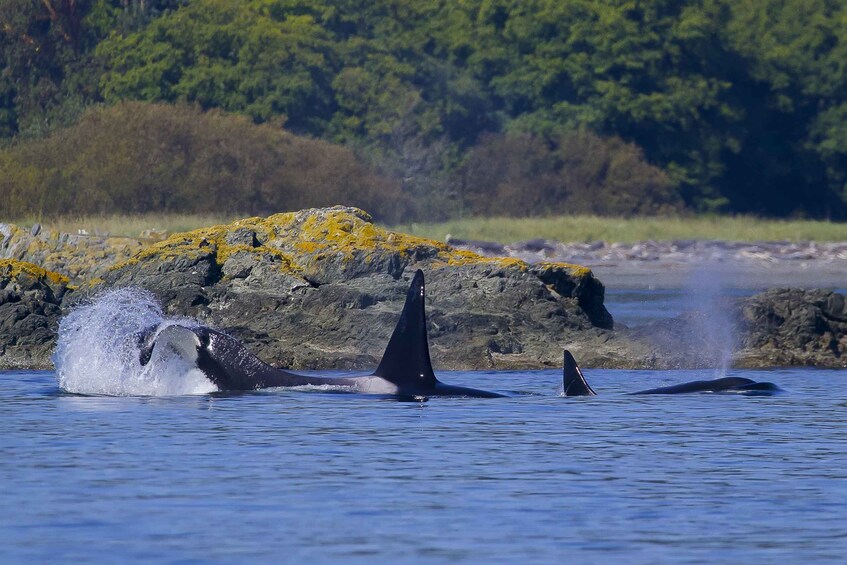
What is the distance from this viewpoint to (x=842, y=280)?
41094mm

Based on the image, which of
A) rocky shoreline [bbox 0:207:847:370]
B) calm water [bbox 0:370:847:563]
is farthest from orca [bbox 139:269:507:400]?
rocky shoreline [bbox 0:207:847:370]

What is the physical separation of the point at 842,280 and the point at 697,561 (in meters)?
33.2

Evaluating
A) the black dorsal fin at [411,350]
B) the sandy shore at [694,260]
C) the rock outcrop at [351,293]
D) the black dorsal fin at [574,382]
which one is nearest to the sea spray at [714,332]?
the rock outcrop at [351,293]

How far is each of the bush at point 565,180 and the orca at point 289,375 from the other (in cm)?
4968

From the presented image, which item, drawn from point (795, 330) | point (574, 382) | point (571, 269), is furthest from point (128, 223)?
point (574, 382)

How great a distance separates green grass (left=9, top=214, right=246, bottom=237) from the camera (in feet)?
128

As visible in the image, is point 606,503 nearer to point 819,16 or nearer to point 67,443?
point 67,443

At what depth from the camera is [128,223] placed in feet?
140

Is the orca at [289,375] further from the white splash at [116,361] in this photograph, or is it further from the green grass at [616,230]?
the green grass at [616,230]

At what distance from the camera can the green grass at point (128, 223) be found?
38.9 metres

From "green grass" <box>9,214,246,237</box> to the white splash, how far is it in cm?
1871

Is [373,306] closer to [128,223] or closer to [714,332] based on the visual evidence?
[714,332]

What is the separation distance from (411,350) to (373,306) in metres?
5.58

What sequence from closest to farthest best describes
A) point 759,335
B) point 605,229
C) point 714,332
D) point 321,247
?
point 759,335
point 714,332
point 321,247
point 605,229
